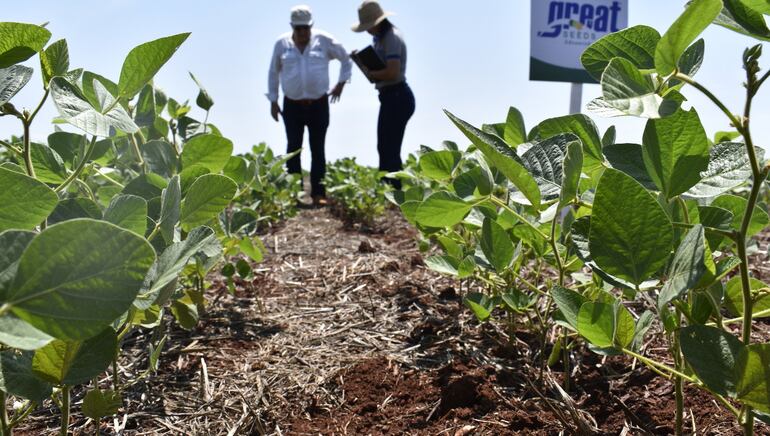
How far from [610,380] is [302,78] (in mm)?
4978

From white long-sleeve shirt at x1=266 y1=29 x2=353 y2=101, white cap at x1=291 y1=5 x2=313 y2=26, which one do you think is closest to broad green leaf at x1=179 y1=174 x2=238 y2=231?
white long-sleeve shirt at x1=266 y1=29 x2=353 y2=101

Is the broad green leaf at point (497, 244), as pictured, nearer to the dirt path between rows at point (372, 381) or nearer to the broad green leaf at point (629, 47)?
the dirt path between rows at point (372, 381)

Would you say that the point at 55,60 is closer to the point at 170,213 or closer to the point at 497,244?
the point at 170,213

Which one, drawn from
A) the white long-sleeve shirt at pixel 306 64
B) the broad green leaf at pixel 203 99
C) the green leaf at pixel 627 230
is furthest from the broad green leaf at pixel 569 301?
the white long-sleeve shirt at pixel 306 64

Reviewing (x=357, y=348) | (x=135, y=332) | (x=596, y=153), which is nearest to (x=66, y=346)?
(x=596, y=153)

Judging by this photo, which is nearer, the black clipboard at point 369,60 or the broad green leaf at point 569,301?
the broad green leaf at point 569,301

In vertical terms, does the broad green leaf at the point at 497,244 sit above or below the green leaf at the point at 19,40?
below

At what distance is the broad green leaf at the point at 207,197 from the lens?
32.8 inches

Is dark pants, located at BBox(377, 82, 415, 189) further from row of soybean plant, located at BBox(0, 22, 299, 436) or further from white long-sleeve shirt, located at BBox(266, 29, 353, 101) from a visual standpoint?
row of soybean plant, located at BBox(0, 22, 299, 436)

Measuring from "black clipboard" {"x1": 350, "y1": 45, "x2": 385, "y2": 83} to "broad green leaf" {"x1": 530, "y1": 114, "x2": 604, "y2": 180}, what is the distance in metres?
4.75

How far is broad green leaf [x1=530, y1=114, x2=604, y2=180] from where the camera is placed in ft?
2.97

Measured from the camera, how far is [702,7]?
590 millimetres

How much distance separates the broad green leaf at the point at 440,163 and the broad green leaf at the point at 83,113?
0.90 metres

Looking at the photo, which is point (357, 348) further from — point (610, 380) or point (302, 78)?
point (302, 78)
